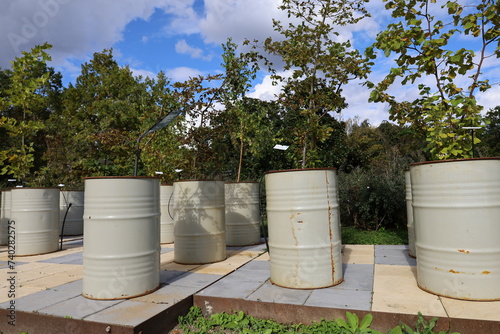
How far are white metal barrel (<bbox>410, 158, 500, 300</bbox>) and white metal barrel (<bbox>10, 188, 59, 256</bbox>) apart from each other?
659 centimetres

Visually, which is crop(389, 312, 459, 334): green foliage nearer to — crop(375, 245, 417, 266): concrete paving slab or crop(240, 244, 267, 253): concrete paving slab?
crop(375, 245, 417, 266): concrete paving slab

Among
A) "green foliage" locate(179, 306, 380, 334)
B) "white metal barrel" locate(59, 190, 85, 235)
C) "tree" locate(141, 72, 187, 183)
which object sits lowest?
"green foliage" locate(179, 306, 380, 334)

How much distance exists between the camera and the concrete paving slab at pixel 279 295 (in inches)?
132

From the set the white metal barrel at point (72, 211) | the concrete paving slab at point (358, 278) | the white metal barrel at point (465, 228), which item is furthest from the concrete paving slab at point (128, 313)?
the white metal barrel at point (72, 211)

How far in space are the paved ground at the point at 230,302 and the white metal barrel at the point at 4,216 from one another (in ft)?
12.2

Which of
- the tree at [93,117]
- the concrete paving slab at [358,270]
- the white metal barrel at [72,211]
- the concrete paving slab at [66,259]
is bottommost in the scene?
the concrete paving slab at [66,259]

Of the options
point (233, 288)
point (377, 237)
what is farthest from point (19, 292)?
point (377, 237)

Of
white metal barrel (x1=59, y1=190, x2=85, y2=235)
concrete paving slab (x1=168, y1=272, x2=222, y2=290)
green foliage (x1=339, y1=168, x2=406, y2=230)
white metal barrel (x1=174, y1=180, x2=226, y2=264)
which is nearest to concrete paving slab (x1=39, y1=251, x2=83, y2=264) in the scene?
white metal barrel (x1=174, y1=180, x2=226, y2=264)

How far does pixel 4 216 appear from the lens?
8023 mm

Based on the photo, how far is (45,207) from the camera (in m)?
6.59

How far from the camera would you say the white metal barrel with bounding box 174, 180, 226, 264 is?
17.3ft

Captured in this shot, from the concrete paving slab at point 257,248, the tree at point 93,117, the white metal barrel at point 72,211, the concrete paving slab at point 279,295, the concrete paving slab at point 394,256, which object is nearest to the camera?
the concrete paving slab at point 279,295

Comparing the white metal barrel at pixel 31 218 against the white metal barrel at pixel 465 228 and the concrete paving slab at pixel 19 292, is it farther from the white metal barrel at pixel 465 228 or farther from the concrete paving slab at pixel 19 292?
the white metal barrel at pixel 465 228

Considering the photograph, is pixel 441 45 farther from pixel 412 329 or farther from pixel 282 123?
pixel 282 123
